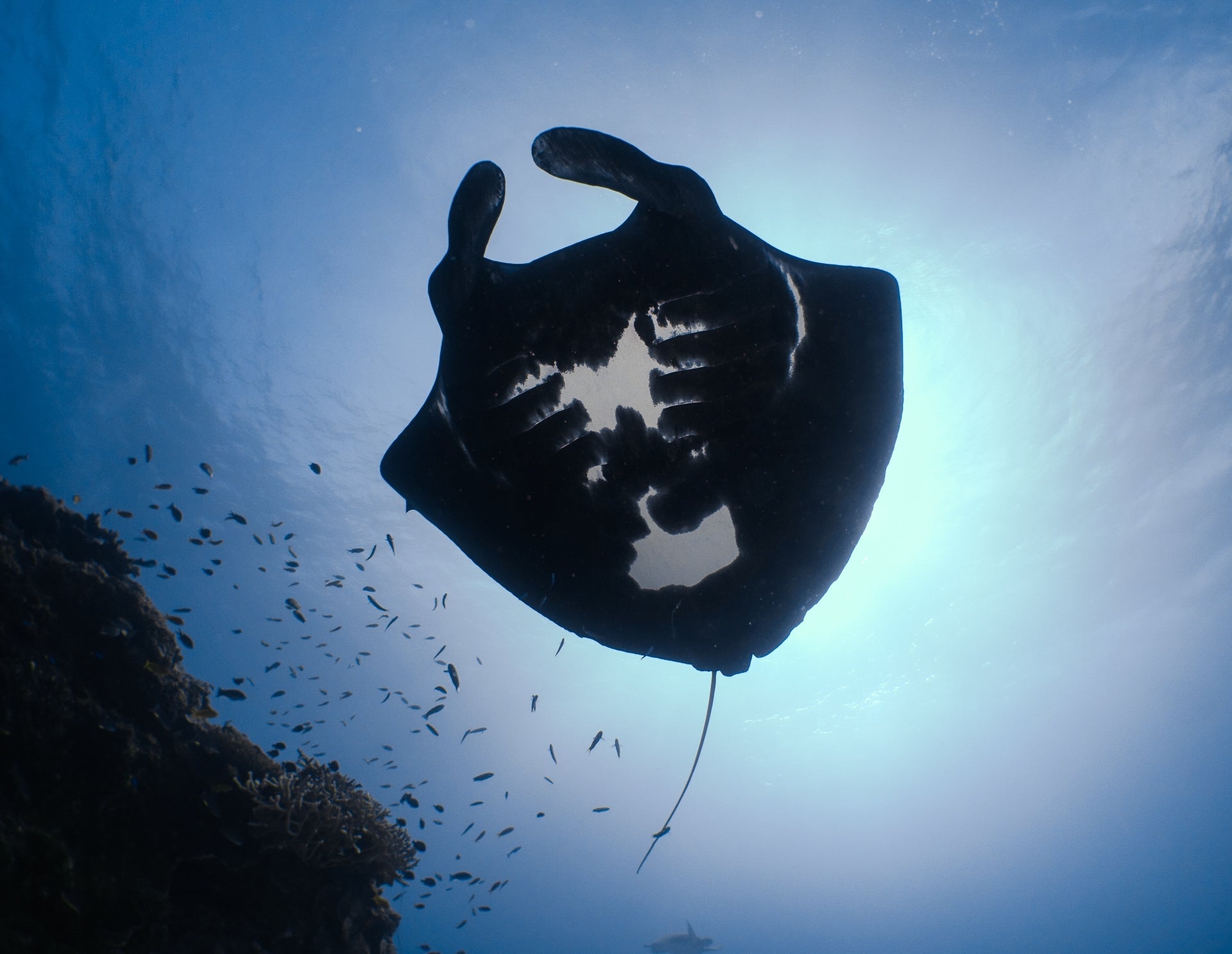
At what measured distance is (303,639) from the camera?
96.3 ft

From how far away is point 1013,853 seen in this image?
241 ft

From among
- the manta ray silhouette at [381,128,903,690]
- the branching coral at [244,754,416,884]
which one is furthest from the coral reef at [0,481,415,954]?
the manta ray silhouette at [381,128,903,690]

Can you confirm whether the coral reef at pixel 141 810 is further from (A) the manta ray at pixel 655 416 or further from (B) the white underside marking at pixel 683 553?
(B) the white underside marking at pixel 683 553

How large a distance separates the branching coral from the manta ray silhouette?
4415 mm

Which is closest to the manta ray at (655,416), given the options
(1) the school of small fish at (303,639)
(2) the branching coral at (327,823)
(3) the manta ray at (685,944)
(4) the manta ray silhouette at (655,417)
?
(4) the manta ray silhouette at (655,417)

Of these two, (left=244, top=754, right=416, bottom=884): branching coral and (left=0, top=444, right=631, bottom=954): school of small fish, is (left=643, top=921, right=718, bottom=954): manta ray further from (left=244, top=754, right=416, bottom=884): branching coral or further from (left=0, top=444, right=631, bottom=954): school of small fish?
(left=244, top=754, right=416, bottom=884): branching coral

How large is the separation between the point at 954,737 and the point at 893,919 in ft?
212

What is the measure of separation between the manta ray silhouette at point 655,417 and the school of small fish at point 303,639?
11.9 ft

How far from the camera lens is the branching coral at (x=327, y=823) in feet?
15.6

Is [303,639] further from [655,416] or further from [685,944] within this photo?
[655,416]

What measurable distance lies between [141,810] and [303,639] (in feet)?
96.2

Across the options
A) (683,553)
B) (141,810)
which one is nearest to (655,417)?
(683,553)

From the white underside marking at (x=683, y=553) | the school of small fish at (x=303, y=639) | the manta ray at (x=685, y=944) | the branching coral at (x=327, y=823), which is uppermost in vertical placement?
the school of small fish at (x=303, y=639)

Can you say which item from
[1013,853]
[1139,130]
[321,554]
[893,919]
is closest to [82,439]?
[321,554]
